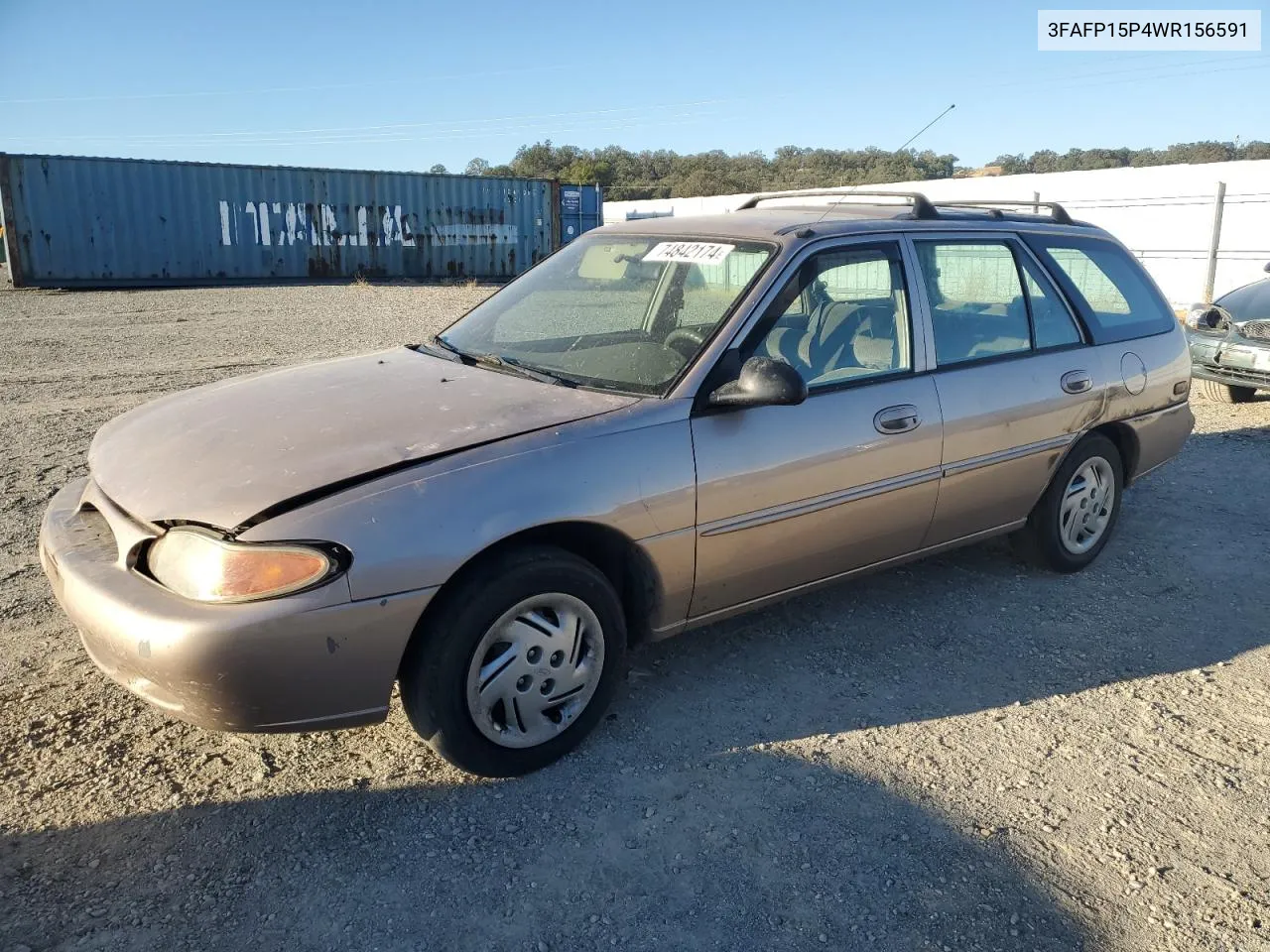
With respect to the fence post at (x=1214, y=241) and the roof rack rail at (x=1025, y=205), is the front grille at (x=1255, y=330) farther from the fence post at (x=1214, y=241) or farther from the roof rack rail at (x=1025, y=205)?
the fence post at (x=1214, y=241)

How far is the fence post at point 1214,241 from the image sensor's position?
14.7 metres

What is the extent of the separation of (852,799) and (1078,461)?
2450mm

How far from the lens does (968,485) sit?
4.18m

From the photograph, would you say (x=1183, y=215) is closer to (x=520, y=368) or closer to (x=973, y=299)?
(x=973, y=299)

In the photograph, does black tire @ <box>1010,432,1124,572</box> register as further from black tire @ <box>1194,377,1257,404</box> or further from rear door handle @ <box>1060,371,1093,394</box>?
black tire @ <box>1194,377,1257,404</box>

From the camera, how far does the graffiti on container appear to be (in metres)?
24.7

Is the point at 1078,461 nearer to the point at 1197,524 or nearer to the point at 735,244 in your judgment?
the point at 1197,524

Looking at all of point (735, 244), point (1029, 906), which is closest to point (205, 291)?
point (735, 244)

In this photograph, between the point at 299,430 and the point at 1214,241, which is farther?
the point at 1214,241

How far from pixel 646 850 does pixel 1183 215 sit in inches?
636

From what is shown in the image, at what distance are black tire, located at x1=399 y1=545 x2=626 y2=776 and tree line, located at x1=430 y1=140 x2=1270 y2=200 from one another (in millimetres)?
9492

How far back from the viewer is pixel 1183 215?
51.0ft

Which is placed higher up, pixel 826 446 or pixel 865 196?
pixel 865 196

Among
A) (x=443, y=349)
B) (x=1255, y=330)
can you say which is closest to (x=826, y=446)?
(x=443, y=349)
